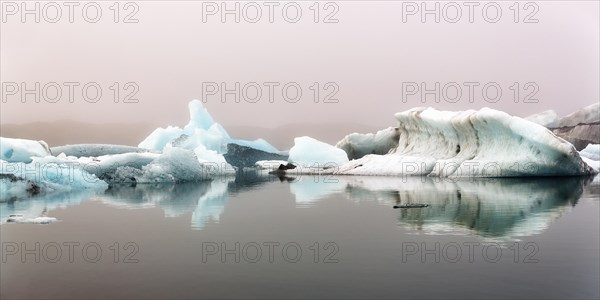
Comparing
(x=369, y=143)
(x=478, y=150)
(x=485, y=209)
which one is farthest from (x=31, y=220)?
(x=369, y=143)

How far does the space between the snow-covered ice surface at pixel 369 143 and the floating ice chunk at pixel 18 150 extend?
22887 mm

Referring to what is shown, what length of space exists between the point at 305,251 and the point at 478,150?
23.6 metres

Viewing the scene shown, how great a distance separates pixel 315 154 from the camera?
4634 centimetres

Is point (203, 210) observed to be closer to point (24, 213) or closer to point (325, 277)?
point (24, 213)

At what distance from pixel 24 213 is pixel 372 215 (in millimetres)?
7113

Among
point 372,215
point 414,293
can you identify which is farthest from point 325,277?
point 372,215

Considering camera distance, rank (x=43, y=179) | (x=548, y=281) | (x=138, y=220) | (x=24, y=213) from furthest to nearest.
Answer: (x=43, y=179) < (x=24, y=213) < (x=138, y=220) < (x=548, y=281)

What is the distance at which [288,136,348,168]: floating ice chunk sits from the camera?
44594 mm

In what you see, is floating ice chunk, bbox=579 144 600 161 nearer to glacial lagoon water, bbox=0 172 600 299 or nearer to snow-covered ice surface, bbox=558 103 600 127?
snow-covered ice surface, bbox=558 103 600 127

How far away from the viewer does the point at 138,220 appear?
12.7m

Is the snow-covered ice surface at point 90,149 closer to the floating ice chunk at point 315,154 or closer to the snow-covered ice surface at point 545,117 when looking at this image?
the floating ice chunk at point 315,154

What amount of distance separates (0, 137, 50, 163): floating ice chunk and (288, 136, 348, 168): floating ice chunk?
1960 cm

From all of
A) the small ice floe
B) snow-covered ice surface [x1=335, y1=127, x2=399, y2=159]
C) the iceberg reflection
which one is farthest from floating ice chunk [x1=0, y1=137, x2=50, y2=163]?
snow-covered ice surface [x1=335, y1=127, x2=399, y2=159]

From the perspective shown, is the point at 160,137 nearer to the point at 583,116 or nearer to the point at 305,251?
the point at 305,251
